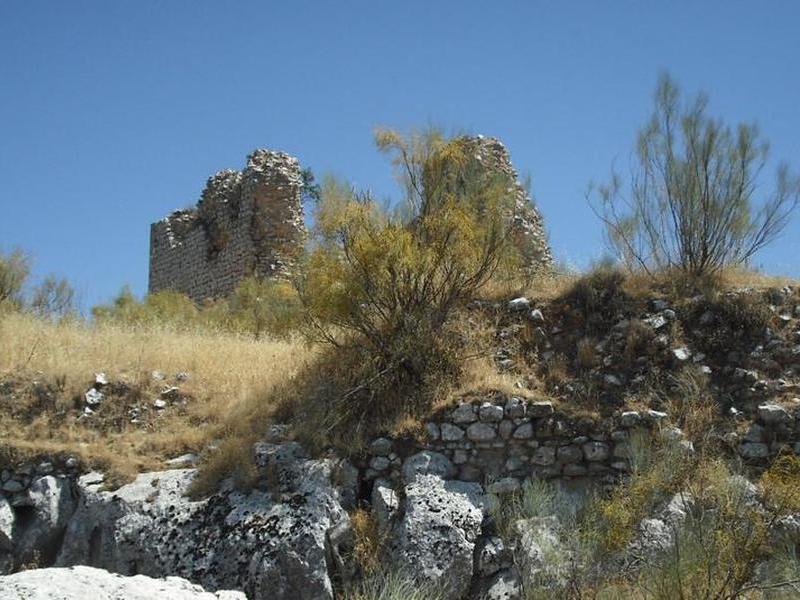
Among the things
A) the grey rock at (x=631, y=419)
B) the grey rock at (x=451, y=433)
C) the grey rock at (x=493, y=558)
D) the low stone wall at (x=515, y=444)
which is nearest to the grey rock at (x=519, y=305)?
the low stone wall at (x=515, y=444)

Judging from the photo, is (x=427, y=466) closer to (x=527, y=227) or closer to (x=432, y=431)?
(x=432, y=431)

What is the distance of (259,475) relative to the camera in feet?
28.9

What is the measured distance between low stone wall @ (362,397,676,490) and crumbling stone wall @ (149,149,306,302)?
11490 millimetres

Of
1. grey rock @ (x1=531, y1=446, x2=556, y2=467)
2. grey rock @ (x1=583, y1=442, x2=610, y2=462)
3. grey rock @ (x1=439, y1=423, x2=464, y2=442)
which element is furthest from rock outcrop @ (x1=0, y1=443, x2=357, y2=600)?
grey rock @ (x1=583, y1=442, x2=610, y2=462)

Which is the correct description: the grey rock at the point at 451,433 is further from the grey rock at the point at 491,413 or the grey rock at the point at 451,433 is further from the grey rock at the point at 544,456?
the grey rock at the point at 544,456

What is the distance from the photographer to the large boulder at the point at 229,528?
779cm

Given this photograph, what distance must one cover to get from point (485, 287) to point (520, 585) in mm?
4531

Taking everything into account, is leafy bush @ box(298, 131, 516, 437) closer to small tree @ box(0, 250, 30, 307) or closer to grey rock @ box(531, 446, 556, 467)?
grey rock @ box(531, 446, 556, 467)

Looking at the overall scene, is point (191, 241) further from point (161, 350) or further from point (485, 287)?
point (485, 287)

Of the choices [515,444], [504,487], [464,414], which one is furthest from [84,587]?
[515,444]

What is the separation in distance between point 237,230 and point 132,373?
1125 cm

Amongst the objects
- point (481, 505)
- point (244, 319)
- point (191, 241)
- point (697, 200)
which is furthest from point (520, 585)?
point (191, 241)

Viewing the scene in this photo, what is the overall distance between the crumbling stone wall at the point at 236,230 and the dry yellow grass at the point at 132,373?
758 cm

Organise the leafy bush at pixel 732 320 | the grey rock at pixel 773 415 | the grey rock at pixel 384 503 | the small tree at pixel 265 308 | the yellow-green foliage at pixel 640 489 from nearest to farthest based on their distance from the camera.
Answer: the yellow-green foliage at pixel 640 489 → the grey rock at pixel 384 503 → the grey rock at pixel 773 415 → the leafy bush at pixel 732 320 → the small tree at pixel 265 308
